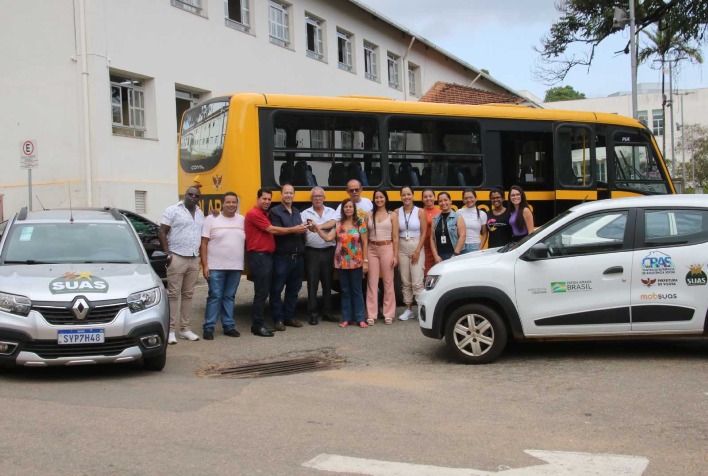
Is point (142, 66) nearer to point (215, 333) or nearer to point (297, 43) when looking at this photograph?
point (297, 43)

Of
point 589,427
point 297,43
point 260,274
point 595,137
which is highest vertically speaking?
point 297,43

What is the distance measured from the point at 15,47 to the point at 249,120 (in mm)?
11571

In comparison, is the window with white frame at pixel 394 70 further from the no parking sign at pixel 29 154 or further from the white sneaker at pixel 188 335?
the white sneaker at pixel 188 335

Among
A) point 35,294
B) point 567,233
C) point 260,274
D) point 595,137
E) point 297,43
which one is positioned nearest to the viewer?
point 35,294

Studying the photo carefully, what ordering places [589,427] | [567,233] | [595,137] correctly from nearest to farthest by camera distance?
[589,427]
[567,233]
[595,137]

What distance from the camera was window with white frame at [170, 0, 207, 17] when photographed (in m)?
21.1

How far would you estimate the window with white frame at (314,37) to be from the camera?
27.8m

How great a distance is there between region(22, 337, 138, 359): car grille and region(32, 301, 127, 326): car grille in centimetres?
20

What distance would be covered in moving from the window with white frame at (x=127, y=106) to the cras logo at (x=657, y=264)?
15.1 metres

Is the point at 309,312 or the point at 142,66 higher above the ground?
the point at 142,66

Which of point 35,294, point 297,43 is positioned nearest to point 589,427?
point 35,294

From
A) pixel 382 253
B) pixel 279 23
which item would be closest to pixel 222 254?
pixel 382 253

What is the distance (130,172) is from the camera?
19234 mm

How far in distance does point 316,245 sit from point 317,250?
0.08 m
